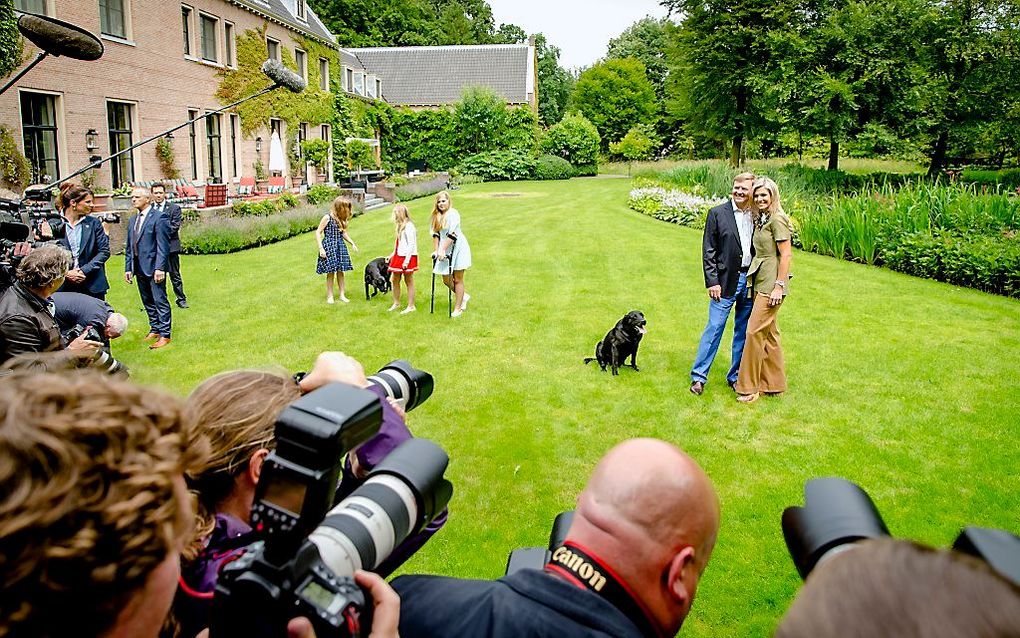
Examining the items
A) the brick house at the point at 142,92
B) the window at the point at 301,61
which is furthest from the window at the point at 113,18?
the window at the point at 301,61

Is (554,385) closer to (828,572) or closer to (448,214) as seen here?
(448,214)

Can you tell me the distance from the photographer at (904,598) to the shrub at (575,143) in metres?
44.5

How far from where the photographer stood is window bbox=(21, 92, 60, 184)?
16969 mm

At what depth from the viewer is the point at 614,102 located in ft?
181

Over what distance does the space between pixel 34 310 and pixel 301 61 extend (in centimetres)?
2747

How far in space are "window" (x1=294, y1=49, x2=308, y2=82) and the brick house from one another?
100 cm

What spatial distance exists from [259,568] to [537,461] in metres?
4.28

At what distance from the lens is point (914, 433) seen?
19.2 feet

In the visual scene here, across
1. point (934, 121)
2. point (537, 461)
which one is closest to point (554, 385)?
point (537, 461)

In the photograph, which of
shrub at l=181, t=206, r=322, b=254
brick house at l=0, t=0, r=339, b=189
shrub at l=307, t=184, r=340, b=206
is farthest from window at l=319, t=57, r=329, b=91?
shrub at l=181, t=206, r=322, b=254

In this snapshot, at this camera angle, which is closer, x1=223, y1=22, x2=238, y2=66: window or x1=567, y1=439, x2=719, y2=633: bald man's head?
x1=567, y1=439, x2=719, y2=633: bald man's head

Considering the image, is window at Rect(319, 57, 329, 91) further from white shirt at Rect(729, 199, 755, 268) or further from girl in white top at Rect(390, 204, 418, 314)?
white shirt at Rect(729, 199, 755, 268)

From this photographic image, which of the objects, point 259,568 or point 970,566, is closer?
point 970,566

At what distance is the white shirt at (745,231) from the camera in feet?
21.0
